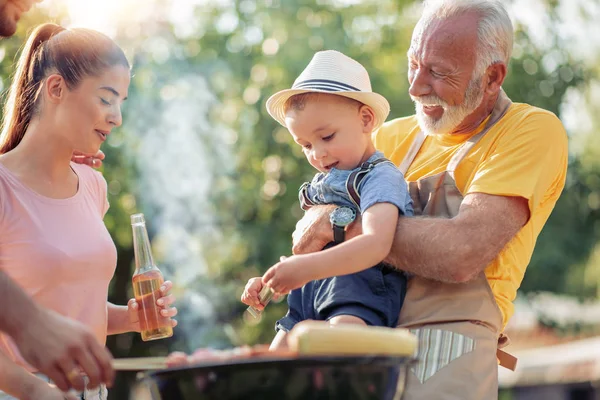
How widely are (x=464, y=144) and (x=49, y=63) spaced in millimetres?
1496

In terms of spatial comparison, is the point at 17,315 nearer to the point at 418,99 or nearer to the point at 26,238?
the point at 26,238

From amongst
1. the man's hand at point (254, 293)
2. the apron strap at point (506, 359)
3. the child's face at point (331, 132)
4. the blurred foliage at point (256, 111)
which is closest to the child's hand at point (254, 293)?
the man's hand at point (254, 293)

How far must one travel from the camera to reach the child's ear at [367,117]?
120 inches

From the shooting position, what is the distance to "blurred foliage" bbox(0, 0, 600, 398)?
13445mm

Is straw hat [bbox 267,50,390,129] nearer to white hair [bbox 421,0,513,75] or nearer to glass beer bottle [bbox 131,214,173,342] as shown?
white hair [bbox 421,0,513,75]

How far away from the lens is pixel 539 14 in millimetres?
15203

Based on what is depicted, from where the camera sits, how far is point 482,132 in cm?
326

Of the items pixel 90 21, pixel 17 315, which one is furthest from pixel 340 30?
pixel 17 315

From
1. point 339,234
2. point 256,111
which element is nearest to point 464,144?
point 339,234

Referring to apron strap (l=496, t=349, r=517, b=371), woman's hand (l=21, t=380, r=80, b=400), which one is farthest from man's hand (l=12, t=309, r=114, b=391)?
apron strap (l=496, t=349, r=517, b=371)

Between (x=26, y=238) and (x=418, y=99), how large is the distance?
1.49 m

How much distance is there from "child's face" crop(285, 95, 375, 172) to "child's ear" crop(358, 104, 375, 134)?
0.02m

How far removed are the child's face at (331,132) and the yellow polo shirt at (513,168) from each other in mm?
398

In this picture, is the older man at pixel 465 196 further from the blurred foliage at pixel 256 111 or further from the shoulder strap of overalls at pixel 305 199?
the blurred foliage at pixel 256 111
